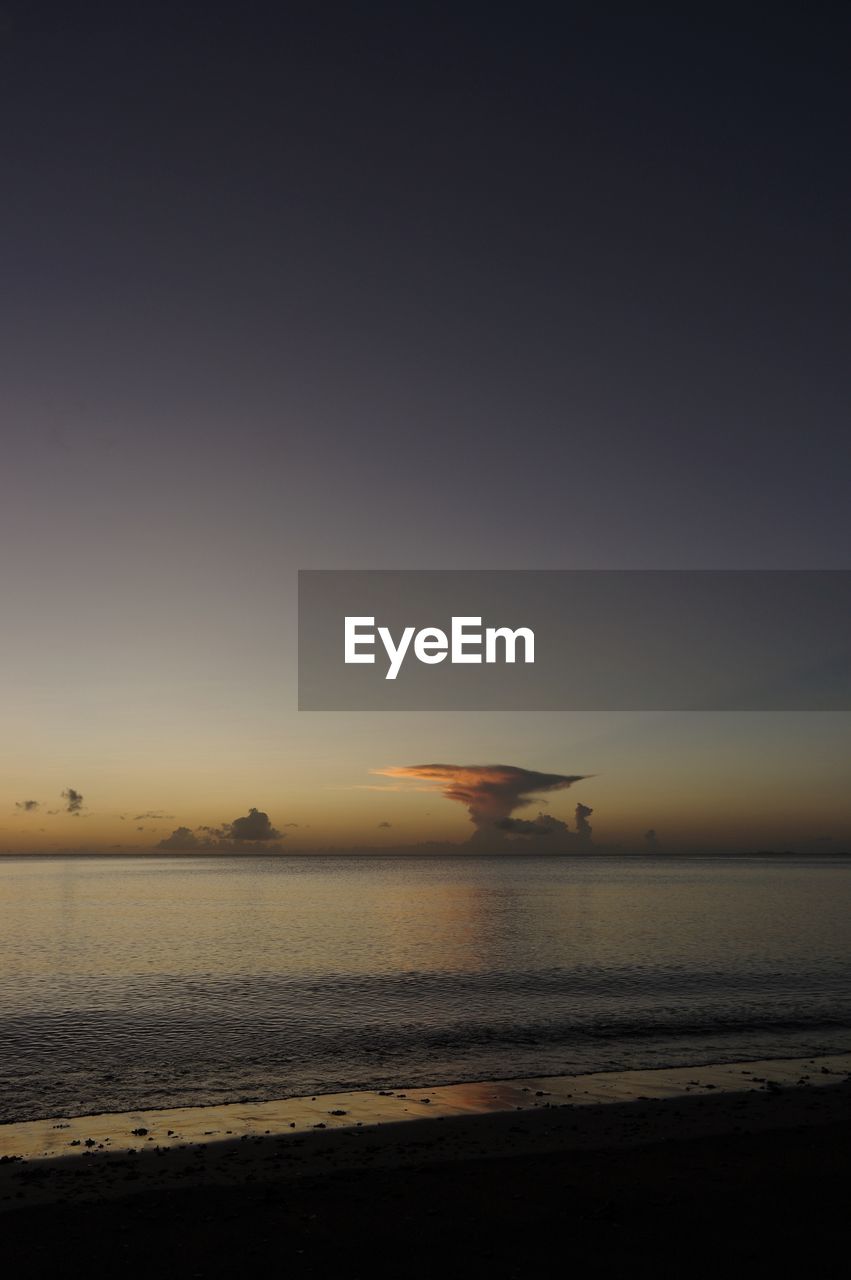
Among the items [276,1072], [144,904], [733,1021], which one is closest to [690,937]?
[733,1021]

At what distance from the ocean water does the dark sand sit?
7.28 m

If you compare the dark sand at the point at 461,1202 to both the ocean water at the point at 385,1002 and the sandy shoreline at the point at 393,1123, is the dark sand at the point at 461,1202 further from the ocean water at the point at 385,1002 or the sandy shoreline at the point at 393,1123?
the ocean water at the point at 385,1002

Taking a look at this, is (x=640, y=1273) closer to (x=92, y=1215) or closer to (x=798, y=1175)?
(x=798, y=1175)

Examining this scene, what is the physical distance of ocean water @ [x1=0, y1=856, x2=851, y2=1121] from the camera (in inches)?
1075

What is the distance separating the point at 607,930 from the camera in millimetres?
77812

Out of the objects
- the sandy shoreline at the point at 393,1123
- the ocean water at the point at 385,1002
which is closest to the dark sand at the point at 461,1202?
the sandy shoreline at the point at 393,1123

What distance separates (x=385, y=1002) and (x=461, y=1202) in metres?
27.5

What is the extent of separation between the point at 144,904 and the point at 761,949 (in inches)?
3642

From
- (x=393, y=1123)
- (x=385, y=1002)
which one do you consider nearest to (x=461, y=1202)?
(x=393, y=1123)

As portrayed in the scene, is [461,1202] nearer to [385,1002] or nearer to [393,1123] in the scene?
[393,1123]

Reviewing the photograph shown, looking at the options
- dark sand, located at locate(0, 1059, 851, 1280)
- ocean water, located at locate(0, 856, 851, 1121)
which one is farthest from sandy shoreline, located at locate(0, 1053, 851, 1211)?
ocean water, located at locate(0, 856, 851, 1121)

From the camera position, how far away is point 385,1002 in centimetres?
4116

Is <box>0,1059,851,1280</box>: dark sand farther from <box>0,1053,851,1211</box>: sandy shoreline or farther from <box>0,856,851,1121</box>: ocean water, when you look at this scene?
<box>0,856,851,1121</box>: ocean water

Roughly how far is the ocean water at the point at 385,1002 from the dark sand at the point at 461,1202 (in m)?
7.28
